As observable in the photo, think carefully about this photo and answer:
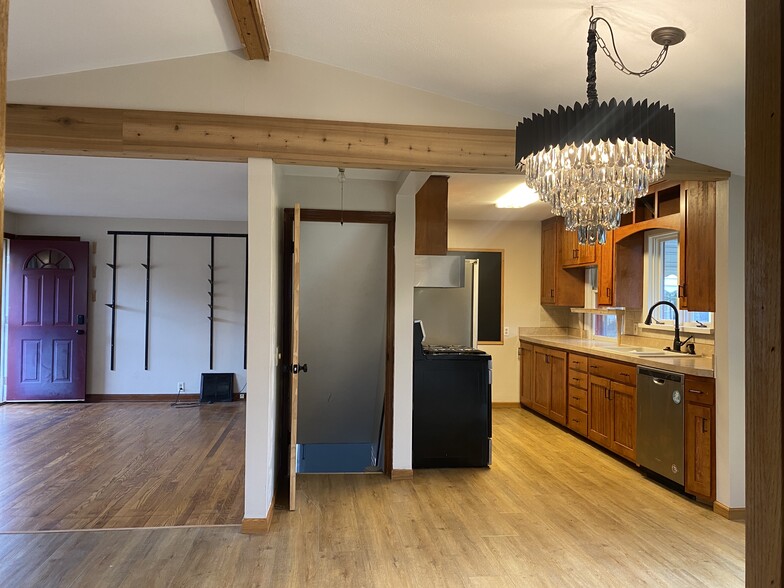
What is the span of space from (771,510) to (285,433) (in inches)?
152

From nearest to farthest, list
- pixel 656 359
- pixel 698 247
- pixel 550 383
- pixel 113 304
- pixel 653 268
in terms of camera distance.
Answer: pixel 698 247, pixel 656 359, pixel 653 268, pixel 550 383, pixel 113 304

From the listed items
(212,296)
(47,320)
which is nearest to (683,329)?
(212,296)

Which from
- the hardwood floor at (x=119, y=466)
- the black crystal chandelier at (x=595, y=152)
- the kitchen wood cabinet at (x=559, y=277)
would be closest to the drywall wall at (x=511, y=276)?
the kitchen wood cabinet at (x=559, y=277)

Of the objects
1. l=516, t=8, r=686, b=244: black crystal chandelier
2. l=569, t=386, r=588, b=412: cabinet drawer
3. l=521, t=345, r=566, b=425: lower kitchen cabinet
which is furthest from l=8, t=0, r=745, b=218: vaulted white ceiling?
l=521, t=345, r=566, b=425: lower kitchen cabinet

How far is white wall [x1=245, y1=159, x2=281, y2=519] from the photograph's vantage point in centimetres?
303

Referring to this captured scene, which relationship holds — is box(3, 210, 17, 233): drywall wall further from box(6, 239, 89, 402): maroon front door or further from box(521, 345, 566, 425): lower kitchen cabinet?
box(521, 345, 566, 425): lower kitchen cabinet

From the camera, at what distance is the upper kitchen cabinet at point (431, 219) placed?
411 cm

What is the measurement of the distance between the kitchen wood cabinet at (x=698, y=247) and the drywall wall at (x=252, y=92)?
66.2 inches

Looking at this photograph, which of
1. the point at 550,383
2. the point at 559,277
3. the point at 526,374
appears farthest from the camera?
the point at 526,374

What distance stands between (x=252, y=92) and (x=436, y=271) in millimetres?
2149

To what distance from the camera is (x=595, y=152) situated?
188cm

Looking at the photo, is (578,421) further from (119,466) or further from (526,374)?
(119,466)

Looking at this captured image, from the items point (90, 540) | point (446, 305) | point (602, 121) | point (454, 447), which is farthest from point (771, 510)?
point (446, 305)

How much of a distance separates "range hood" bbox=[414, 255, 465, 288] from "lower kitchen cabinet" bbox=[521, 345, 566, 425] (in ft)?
5.60
